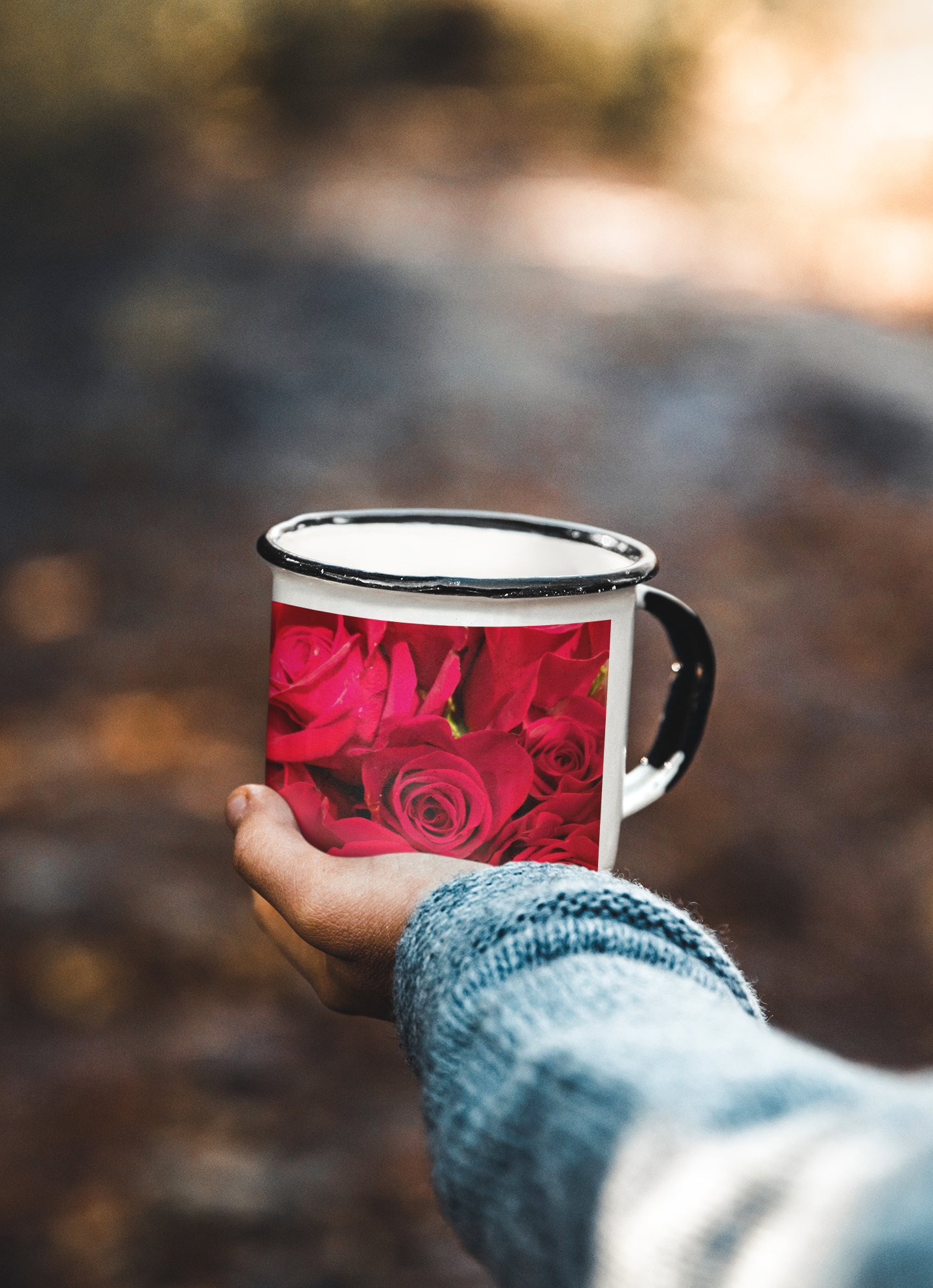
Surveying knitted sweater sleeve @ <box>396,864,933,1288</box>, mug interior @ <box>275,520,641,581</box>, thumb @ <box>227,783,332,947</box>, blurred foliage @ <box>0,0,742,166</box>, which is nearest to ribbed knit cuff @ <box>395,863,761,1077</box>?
knitted sweater sleeve @ <box>396,864,933,1288</box>

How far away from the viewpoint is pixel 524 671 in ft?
2.06

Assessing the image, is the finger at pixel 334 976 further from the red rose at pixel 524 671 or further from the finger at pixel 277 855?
the red rose at pixel 524 671

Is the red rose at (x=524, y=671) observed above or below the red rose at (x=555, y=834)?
above

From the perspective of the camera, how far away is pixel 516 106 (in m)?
3.08

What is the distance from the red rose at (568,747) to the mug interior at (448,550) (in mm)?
124

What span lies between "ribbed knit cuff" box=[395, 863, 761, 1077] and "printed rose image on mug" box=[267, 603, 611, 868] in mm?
77

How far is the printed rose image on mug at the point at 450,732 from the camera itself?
625 millimetres

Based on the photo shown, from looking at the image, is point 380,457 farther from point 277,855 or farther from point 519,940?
point 519,940

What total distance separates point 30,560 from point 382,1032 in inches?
51.6

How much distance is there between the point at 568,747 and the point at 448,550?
194mm

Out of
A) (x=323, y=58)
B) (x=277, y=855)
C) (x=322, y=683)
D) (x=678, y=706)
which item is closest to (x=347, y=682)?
(x=322, y=683)

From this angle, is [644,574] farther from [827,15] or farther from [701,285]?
[827,15]

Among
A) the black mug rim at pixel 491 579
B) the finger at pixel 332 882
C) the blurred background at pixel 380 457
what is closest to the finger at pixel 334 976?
the finger at pixel 332 882

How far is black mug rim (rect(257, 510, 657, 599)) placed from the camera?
0.61 meters
